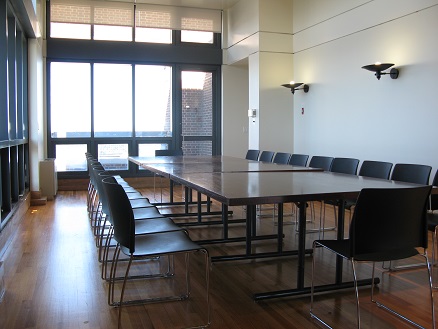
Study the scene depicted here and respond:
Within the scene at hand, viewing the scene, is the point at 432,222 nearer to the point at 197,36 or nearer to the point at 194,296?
the point at 194,296

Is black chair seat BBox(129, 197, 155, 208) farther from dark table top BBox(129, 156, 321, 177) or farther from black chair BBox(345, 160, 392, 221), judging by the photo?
black chair BBox(345, 160, 392, 221)

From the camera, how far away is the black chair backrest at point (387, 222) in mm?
2273

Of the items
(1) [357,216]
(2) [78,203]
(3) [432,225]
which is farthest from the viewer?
(2) [78,203]

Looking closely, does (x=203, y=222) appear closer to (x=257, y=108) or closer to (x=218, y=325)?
(x=218, y=325)

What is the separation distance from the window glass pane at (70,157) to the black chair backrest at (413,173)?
22.3 feet

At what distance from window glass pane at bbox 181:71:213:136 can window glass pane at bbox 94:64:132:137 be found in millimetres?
1226

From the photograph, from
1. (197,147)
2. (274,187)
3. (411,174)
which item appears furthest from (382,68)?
(197,147)

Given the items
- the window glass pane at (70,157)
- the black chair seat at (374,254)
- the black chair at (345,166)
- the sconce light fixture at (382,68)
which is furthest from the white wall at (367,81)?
the window glass pane at (70,157)

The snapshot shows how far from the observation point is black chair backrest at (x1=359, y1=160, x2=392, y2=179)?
14.0ft

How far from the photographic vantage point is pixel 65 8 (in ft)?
28.5

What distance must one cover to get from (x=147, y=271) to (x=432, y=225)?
2.35 m

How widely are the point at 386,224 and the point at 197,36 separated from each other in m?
8.16

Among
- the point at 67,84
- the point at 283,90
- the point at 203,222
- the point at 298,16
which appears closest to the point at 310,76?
the point at 283,90

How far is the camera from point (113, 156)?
9406mm
